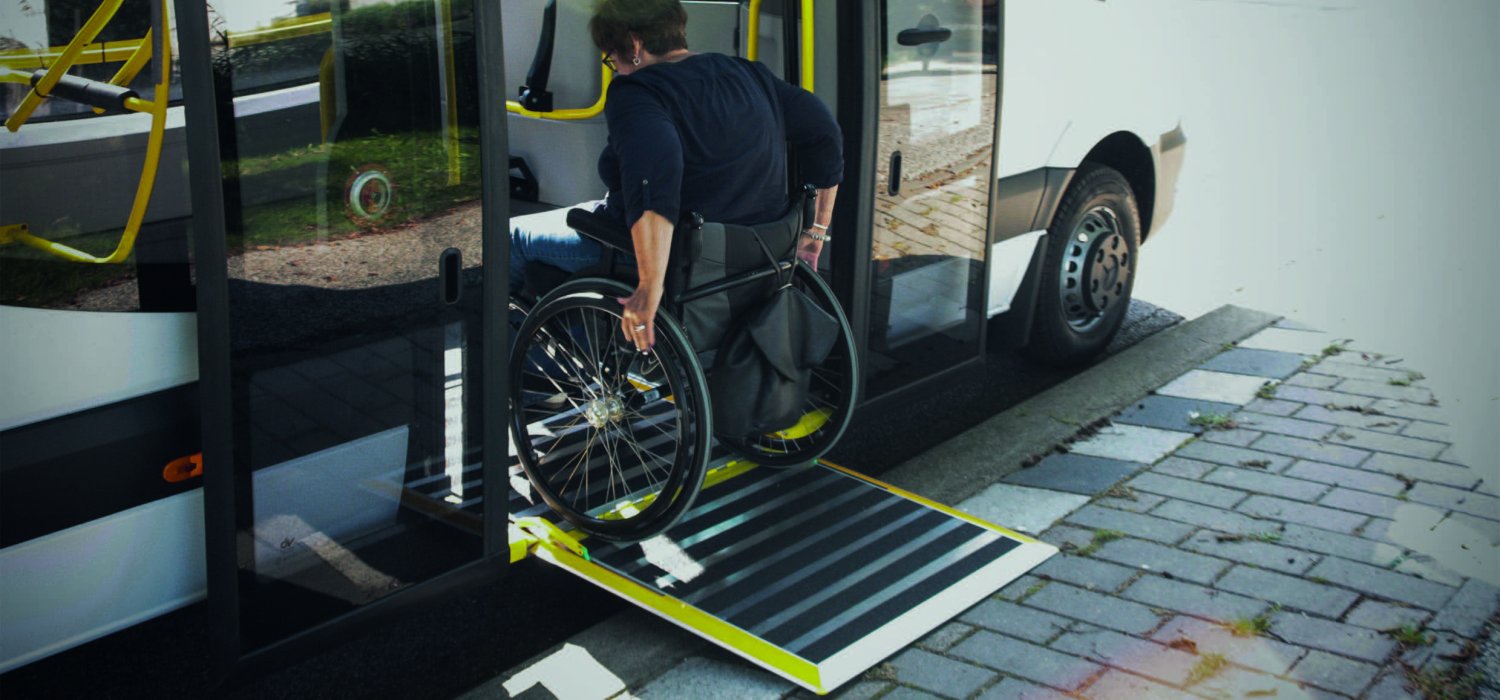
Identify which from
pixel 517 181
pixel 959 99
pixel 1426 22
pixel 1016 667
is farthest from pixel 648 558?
pixel 1426 22

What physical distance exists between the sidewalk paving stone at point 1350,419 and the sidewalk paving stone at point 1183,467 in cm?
66

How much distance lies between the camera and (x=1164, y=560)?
407 cm

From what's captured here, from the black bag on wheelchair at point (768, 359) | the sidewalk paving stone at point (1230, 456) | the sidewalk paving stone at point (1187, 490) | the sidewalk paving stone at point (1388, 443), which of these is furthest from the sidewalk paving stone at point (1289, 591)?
the black bag on wheelchair at point (768, 359)

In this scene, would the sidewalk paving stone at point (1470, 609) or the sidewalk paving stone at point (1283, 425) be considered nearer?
the sidewalk paving stone at point (1470, 609)

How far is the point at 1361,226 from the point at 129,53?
6963mm

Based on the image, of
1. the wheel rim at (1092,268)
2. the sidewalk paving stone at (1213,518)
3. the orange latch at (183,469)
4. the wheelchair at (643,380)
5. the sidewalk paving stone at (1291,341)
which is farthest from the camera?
the sidewalk paving stone at (1291,341)

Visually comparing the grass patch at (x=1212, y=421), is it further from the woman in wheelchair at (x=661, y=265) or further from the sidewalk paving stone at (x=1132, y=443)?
the woman in wheelchair at (x=661, y=265)

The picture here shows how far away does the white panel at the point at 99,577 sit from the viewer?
2898 mm

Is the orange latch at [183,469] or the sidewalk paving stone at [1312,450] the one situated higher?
the orange latch at [183,469]

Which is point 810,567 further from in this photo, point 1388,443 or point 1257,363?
point 1257,363

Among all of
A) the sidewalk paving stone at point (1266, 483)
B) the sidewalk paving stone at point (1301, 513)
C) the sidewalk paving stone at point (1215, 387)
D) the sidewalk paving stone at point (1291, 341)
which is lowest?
the sidewalk paving stone at point (1301, 513)

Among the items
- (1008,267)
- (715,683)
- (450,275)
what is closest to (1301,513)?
(1008,267)

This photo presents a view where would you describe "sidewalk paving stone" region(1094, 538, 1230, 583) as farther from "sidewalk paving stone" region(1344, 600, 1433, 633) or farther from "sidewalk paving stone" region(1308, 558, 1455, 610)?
"sidewalk paving stone" region(1344, 600, 1433, 633)

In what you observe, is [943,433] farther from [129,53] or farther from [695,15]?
[129,53]
